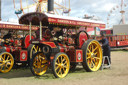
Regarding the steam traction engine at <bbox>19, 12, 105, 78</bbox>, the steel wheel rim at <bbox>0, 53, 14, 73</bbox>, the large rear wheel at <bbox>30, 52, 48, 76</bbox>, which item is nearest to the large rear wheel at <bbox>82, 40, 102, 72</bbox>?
the steam traction engine at <bbox>19, 12, 105, 78</bbox>

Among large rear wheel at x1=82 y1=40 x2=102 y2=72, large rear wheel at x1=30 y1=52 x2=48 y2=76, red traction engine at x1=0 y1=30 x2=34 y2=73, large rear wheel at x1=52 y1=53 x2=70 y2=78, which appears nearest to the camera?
large rear wheel at x1=52 y1=53 x2=70 y2=78

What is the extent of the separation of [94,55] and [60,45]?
1.56 metres

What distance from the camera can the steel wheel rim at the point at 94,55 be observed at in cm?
671

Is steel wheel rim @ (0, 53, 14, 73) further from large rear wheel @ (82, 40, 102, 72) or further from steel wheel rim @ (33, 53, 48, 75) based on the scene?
large rear wheel @ (82, 40, 102, 72)

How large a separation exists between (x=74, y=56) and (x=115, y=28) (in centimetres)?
2475

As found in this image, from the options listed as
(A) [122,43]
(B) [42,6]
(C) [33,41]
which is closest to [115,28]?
(A) [122,43]

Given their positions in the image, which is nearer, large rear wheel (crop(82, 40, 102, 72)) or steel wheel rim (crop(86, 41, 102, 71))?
large rear wheel (crop(82, 40, 102, 72))

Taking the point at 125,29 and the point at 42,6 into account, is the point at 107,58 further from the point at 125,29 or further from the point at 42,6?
the point at 42,6

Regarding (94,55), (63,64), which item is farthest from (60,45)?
(94,55)

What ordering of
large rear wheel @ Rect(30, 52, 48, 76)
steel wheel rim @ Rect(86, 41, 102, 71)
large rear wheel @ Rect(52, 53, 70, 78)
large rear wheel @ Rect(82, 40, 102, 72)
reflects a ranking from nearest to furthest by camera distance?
1. large rear wheel @ Rect(52, 53, 70, 78)
2. large rear wheel @ Rect(30, 52, 48, 76)
3. large rear wheel @ Rect(82, 40, 102, 72)
4. steel wheel rim @ Rect(86, 41, 102, 71)

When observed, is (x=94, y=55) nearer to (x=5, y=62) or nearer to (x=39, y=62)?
(x=39, y=62)

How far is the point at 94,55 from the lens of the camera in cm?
701

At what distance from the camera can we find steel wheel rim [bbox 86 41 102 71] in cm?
671

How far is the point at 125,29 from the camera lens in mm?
28125
